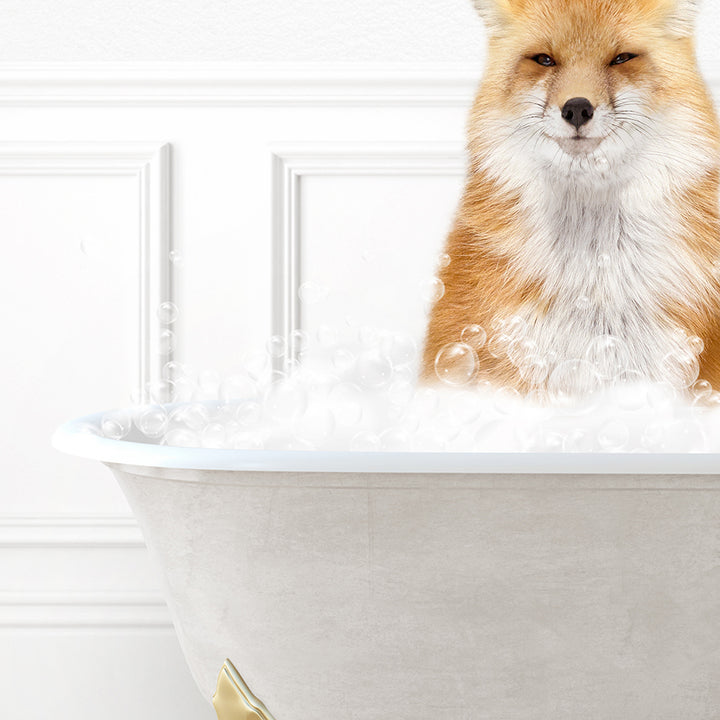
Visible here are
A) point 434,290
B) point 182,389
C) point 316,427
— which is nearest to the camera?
point 316,427

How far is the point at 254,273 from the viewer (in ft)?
5.12

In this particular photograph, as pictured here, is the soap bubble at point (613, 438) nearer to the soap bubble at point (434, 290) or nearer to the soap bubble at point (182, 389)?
the soap bubble at point (434, 290)

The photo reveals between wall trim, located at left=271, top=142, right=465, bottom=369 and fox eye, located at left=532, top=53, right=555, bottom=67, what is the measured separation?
25 cm

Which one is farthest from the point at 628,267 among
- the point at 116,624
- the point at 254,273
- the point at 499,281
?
the point at 116,624

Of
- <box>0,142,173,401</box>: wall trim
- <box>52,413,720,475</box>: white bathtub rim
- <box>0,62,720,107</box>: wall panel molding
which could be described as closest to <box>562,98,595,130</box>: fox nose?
<box>0,62,720,107</box>: wall panel molding

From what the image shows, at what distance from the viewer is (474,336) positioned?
4.29 feet

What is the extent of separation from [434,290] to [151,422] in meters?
0.53

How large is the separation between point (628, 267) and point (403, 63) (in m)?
0.58

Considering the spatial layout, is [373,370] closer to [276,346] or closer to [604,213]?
[276,346]

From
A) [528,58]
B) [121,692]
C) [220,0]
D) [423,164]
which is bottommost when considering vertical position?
[121,692]

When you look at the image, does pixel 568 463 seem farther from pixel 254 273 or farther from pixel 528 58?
pixel 254 273

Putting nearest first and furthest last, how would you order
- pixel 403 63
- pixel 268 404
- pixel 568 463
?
pixel 568 463 → pixel 268 404 → pixel 403 63

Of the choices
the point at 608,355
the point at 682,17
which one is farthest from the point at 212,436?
the point at 682,17

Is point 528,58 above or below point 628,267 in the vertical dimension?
above
